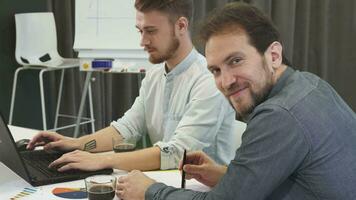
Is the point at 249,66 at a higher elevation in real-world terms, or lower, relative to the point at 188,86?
higher

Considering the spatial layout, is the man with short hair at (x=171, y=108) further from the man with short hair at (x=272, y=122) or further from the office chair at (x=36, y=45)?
the office chair at (x=36, y=45)

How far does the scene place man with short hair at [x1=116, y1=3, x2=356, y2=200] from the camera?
104 centimetres

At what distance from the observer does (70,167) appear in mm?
1533

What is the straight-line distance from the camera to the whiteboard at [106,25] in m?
3.49

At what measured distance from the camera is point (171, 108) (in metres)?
1.98

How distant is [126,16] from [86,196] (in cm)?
233

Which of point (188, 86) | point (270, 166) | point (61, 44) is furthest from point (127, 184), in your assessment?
point (61, 44)

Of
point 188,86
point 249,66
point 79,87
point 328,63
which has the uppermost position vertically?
point 249,66

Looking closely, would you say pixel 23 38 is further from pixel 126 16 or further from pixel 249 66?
pixel 249 66

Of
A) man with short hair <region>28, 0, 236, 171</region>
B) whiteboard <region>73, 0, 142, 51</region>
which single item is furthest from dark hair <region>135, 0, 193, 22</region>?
whiteboard <region>73, 0, 142, 51</region>

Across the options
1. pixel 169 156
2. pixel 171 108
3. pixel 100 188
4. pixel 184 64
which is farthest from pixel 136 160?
pixel 184 64

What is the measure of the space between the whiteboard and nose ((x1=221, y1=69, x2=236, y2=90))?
2.30 meters

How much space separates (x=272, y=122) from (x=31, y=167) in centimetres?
92

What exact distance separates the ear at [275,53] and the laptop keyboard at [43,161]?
76 centimetres
